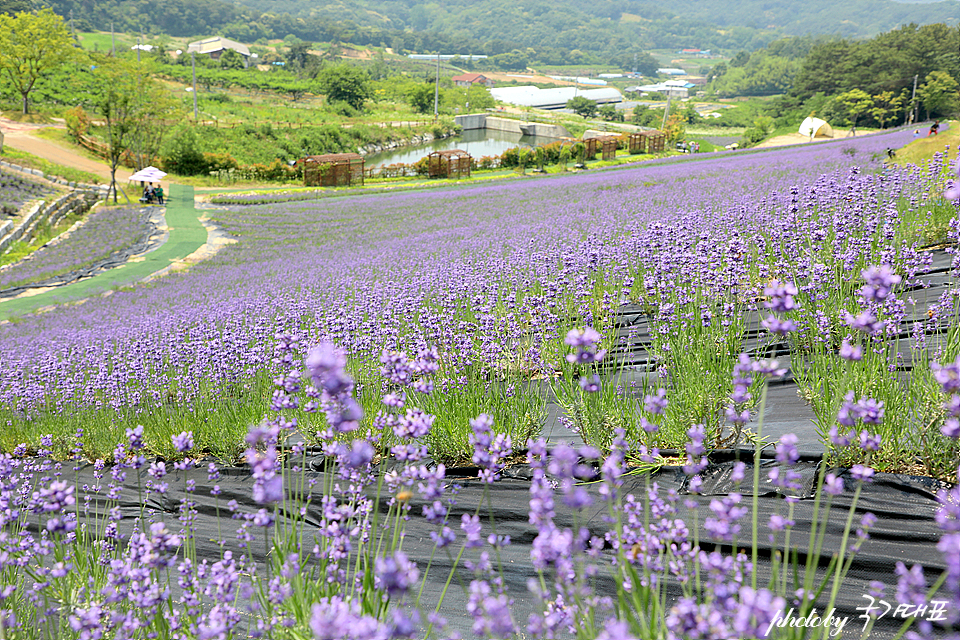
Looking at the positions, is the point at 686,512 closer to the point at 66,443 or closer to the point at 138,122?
the point at 66,443

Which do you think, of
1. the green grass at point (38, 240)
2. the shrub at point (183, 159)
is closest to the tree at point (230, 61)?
the shrub at point (183, 159)

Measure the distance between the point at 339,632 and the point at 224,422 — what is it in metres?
4.10

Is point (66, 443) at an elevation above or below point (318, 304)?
below

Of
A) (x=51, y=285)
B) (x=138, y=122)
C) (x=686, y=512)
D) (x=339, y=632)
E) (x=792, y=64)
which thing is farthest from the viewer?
(x=792, y=64)

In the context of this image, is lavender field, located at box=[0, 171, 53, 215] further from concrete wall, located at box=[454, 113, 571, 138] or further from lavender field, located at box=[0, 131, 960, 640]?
concrete wall, located at box=[454, 113, 571, 138]

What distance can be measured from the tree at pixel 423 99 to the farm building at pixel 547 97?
36126 mm

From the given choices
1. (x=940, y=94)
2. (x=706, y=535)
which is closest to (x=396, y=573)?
(x=706, y=535)

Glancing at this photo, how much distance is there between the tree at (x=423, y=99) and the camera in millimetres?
89750

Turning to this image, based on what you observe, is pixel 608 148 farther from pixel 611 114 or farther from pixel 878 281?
pixel 611 114

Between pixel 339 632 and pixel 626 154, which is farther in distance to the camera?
pixel 626 154

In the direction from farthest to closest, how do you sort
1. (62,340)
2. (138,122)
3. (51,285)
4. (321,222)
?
(138,122) → (321,222) → (51,285) → (62,340)

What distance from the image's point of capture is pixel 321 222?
23656 mm

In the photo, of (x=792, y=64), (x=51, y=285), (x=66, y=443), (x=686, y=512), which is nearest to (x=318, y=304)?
(x=66, y=443)

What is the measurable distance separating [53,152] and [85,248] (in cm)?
2438
